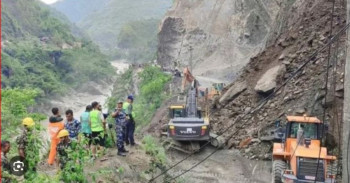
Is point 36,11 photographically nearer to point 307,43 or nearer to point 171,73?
point 171,73

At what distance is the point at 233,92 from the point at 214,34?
30.1m

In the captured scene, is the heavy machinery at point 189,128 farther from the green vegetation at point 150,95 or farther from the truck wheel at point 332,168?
the green vegetation at point 150,95

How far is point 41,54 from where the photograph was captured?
247 ft

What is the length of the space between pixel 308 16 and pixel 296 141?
36.1 ft

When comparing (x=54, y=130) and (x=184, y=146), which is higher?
(x=54, y=130)

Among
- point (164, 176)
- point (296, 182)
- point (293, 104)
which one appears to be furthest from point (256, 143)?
point (296, 182)

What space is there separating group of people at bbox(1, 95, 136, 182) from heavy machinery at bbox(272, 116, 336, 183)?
4198 mm

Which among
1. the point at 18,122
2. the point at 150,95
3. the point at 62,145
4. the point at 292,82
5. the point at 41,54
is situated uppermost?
the point at 41,54

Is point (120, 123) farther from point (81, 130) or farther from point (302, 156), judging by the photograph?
point (302, 156)

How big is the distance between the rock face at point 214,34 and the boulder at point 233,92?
58.3 ft

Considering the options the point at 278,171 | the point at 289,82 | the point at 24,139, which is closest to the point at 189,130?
the point at 278,171

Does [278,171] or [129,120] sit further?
[129,120]

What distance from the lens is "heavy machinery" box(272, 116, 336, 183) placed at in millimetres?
10797

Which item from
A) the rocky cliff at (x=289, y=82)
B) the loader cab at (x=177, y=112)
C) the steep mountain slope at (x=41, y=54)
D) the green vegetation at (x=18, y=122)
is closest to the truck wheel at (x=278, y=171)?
the rocky cliff at (x=289, y=82)
